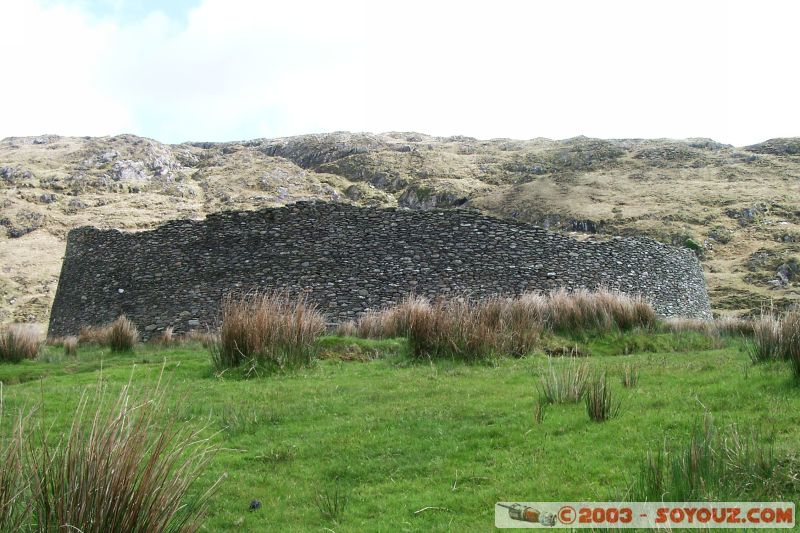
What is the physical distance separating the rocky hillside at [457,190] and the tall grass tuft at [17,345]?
87.2ft

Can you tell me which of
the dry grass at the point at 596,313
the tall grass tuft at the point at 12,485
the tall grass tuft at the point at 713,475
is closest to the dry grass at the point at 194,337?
the dry grass at the point at 596,313

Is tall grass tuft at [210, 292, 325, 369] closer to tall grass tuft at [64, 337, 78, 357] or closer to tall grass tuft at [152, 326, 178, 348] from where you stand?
tall grass tuft at [64, 337, 78, 357]

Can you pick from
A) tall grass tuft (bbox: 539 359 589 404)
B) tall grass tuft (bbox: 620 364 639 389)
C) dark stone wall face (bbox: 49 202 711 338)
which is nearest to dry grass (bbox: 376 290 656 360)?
tall grass tuft (bbox: 620 364 639 389)

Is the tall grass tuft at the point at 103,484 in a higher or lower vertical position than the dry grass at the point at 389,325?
higher

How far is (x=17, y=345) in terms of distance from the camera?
1529 cm

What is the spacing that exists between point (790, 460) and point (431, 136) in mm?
109100

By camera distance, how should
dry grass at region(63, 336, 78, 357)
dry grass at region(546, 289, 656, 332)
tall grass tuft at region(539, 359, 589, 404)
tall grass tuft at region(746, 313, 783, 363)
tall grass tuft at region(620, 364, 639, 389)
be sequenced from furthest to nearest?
dry grass at region(63, 336, 78, 357) < dry grass at region(546, 289, 656, 332) < tall grass tuft at region(746, 313, 783, 363) < tall grass tuft at region(620, 364, 639, 389) < tall grass tuft at region(539, 359, 589, 404)

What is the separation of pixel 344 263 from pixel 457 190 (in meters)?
43.0

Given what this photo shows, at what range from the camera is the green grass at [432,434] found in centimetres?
516

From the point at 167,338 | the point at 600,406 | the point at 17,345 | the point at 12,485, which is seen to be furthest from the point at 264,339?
the point at 167,338

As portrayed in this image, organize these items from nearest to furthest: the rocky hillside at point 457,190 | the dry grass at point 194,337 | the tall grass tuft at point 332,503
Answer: the tall grass tuft at point 332,503 < the dry grass at point 194,337 < the rocky hillside at point 457,190

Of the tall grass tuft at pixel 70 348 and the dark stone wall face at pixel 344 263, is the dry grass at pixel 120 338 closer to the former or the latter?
the tall grass tuft at pixel 70 348

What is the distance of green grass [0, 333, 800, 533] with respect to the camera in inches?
203

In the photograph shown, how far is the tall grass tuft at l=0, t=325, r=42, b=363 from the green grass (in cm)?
522
